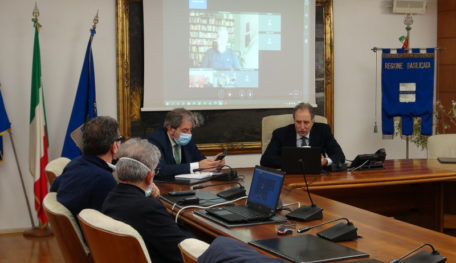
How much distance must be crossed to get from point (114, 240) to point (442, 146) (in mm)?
3639

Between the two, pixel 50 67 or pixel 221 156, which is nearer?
pixel 221 156

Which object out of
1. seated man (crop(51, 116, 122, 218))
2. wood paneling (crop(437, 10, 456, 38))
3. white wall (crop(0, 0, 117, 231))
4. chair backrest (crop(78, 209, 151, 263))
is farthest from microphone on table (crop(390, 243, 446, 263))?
wood paneling (crop(437, 10, 456, 38))

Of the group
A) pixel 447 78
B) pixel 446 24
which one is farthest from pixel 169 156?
pixel 446 24

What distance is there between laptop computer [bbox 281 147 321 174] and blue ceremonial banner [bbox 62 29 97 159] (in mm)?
2161

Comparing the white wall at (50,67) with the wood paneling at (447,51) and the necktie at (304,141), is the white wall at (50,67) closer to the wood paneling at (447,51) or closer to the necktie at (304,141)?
the necktie at (304,141)

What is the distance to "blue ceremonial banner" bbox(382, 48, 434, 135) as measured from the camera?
20.4ft

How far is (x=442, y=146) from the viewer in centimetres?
493

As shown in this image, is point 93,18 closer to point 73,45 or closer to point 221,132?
point 73,45

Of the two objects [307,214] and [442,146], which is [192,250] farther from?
[442,146]

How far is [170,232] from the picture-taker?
2428 millimetres

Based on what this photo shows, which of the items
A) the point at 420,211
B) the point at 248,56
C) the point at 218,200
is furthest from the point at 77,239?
the point at 248,56

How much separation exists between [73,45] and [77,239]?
10.9ft

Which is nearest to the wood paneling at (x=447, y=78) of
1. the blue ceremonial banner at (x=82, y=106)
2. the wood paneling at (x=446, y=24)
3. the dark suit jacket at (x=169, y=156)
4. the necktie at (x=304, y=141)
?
the wood paneling at (x=446, y=24)

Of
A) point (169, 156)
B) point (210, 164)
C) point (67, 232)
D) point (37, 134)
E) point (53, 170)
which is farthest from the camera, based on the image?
point (37, 134)
